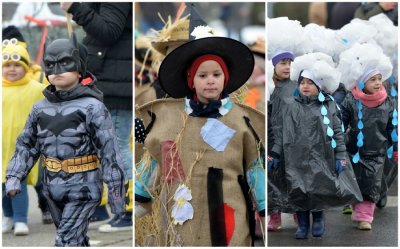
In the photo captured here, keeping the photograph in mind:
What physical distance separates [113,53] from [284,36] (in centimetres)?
123

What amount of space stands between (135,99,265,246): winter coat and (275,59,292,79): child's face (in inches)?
55.2

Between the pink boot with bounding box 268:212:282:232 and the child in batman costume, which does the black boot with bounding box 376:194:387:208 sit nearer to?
the pink boot with bounding box 268:212:282:232

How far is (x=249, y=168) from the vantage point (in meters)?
6.15

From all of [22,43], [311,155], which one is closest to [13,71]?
[22,43]

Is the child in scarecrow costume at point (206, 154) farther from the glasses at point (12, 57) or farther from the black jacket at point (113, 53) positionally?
the glasses at point (12, 57)

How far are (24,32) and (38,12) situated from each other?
233 mm

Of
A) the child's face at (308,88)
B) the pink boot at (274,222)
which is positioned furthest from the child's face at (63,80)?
the pink boot at (274,222)

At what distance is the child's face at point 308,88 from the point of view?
725 cm

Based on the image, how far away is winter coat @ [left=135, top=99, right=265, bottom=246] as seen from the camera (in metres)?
6.07

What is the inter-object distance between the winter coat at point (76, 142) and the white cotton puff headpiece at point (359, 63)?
2329mm

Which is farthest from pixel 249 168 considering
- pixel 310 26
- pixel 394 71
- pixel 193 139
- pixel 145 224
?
pixel 394 71

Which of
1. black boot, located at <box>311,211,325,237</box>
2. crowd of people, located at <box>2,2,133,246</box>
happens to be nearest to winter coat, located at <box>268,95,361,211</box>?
black boot, located at <box>311,211,325,237</box>

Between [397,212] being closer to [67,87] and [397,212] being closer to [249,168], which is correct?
[249,168]

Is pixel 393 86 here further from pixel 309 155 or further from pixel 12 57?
pixel 12 57
